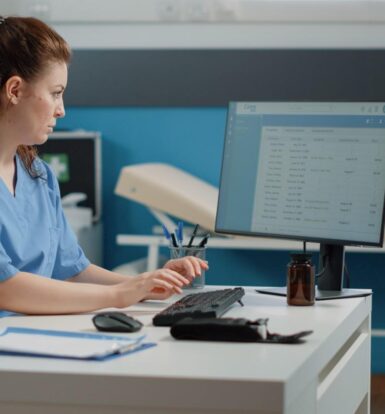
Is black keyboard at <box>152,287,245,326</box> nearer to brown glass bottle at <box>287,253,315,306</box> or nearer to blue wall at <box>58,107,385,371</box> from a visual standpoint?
brown glass bottle at <box>287,253,315,306</box>

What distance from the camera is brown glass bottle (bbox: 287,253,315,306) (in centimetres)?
181

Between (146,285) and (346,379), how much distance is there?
40cm

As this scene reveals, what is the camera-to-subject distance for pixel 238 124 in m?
2.11

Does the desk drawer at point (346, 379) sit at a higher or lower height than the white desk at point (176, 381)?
lower

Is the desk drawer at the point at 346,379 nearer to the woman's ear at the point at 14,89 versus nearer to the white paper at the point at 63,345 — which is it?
the white paper at the point at 63,345

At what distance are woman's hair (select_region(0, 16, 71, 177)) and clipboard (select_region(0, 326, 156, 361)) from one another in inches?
22.4

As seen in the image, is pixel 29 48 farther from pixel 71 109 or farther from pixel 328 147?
pixel 71 109

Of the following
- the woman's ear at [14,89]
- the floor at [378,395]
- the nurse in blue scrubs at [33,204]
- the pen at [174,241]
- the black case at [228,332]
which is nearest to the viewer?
the black case at [228,332]

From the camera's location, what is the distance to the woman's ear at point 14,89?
1.79 metres

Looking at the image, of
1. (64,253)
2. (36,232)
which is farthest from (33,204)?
(64,253)

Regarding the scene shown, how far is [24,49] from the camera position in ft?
5.92

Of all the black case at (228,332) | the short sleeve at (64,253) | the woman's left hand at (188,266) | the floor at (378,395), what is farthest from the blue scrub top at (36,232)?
the floor at (378,395)

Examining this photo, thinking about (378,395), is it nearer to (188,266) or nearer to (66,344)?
(188,266)

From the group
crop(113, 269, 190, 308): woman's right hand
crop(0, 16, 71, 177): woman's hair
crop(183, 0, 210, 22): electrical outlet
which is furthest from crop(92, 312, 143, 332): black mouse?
crop(183, 0, 210, 22): electrical outlet
